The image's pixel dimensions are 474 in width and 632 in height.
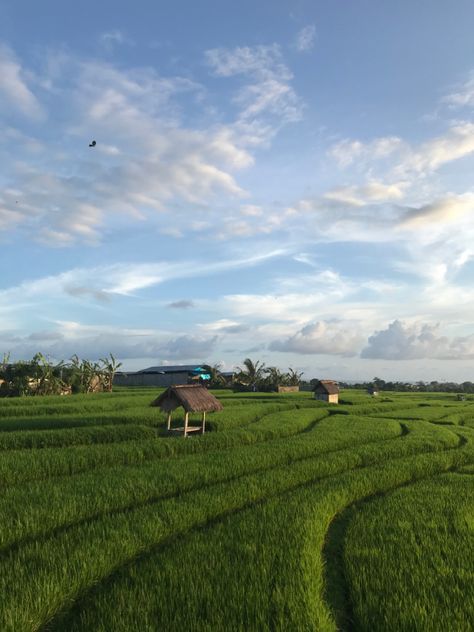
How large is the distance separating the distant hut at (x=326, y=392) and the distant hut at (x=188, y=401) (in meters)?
18.6

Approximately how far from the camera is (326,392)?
35094 mm

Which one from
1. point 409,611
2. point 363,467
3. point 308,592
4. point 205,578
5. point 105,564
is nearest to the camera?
point 409,611

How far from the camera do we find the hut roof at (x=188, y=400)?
17047 millimetres

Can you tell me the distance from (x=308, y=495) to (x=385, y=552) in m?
3.00

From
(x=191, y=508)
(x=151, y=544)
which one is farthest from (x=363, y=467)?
(x=151, y=544)

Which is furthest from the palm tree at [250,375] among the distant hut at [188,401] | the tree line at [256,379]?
the distant hut at [188,401]

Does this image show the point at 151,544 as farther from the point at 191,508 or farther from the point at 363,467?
the point at 363,467

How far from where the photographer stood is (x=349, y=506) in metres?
9.76

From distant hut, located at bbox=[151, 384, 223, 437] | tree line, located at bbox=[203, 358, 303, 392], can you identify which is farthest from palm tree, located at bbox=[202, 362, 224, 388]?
distant hut, located at bbox=[151, 384, 223, 437]

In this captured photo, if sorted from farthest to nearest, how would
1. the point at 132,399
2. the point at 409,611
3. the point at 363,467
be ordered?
the point at 132,399, the point at 363,467, the point at 409,611

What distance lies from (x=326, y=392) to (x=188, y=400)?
66.8ft

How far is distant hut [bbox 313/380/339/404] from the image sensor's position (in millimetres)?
35000

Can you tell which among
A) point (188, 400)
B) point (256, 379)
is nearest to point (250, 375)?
point (256, 379)

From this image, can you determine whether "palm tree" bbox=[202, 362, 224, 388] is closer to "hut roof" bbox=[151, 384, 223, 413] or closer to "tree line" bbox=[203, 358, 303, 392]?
"tree line" bbox=[203, 358, 303, 392]
